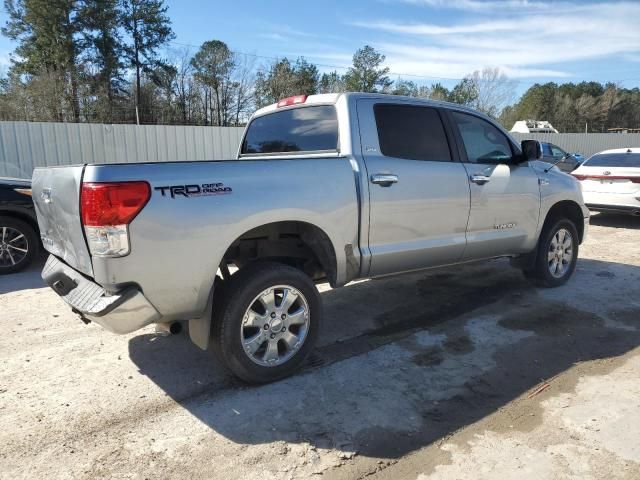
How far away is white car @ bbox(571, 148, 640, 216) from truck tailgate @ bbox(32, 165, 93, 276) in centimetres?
874

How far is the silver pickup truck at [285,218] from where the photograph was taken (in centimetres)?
274

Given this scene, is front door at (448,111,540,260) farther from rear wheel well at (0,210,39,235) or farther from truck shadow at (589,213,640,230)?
truck shadow at (589,213,640,230)

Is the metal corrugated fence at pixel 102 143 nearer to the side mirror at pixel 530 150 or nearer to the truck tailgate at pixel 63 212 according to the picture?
the truck tailgate at pixel 63 212

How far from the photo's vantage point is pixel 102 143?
12930mm

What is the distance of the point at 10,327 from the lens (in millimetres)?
4488

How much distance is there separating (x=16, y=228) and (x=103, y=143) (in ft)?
24.1

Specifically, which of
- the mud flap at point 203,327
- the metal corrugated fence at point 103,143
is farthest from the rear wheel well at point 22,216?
the mud flap at point 203,327

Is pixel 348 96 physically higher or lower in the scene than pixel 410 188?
higher

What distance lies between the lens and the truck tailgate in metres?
2.79

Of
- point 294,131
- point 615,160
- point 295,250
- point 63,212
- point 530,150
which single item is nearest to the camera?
point 63,212

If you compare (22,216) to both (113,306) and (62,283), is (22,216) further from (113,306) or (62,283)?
(113,306)

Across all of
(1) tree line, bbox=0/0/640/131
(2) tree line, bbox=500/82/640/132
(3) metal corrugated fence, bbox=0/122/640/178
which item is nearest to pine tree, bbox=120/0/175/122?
(1) tree line, bbox=0/0/640/131

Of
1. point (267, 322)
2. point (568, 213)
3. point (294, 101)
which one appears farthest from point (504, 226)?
point (267, 322)

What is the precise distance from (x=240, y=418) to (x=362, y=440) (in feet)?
2.48
